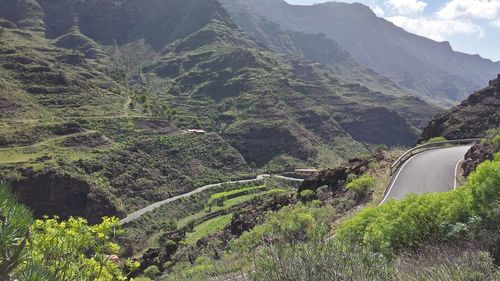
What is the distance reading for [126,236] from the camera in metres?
51.2

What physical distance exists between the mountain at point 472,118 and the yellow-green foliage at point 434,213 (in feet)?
96.6

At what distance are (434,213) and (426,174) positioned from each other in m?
14.8

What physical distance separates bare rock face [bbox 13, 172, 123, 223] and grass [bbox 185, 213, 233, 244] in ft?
35.0

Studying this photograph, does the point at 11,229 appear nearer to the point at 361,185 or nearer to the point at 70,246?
the point at 70,246

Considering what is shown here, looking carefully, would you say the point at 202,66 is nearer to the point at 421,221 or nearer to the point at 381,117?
the point at 381,117

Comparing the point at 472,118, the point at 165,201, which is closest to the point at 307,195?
the point at 472,118

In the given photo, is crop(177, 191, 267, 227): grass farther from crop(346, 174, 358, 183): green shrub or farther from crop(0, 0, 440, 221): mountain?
crop(346, 174, 358, 183): green shrub

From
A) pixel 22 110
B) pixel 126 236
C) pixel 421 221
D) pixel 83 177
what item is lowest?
pixel 126 236

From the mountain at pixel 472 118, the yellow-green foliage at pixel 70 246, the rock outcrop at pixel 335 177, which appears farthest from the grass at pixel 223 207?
the yellow-green foliage at pixel 70 246

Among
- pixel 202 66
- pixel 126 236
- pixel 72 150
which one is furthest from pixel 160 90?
pixel 126 236

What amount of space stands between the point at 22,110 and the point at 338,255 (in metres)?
76.0

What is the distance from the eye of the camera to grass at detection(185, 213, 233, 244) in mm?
49078

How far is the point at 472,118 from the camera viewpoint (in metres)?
41.8

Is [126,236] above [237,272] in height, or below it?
below
